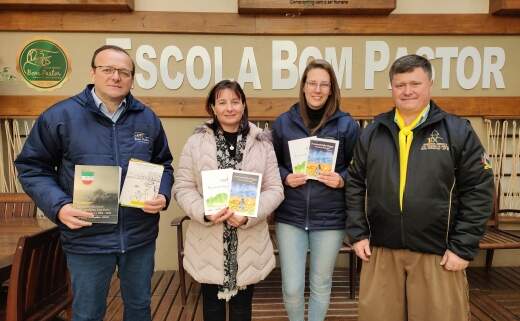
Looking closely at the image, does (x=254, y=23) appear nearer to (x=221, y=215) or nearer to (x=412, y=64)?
(x=412, y=64)

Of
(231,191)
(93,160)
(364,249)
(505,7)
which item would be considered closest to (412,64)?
(364,249)

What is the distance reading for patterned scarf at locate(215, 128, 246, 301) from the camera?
6.61 ft

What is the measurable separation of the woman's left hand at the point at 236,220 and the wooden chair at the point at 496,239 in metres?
2.34

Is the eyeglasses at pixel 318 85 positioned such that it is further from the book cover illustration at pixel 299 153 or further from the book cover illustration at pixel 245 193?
the book cover illustration at pixel 245 193

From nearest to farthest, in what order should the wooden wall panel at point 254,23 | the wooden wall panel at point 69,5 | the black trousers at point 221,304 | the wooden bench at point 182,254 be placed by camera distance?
the black trousers at point 221,304, the wooden bench at point 182,254, the wooden wall panel at point 69,5, the wooden wall panel at point 254,23

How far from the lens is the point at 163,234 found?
3979 mm

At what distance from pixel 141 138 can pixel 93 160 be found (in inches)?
10.2

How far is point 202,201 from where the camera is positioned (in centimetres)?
200

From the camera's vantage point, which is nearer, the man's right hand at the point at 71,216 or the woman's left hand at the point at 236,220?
the man's right hand at the point at 71,216

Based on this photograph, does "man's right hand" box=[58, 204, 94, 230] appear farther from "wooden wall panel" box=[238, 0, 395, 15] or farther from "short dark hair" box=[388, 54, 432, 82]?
"wooden wall panel" box=[238, 0, 395, 15]

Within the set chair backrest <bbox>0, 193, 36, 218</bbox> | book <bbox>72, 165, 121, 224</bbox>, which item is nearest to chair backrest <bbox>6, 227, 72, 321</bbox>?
book <bbox>72, 165, 121, 224</bbox>

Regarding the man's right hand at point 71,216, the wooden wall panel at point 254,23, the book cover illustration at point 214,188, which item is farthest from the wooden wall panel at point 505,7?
the man's right hand at point 71,216

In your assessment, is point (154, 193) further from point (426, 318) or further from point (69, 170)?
point (426, 318)

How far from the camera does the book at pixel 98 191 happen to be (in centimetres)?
181
